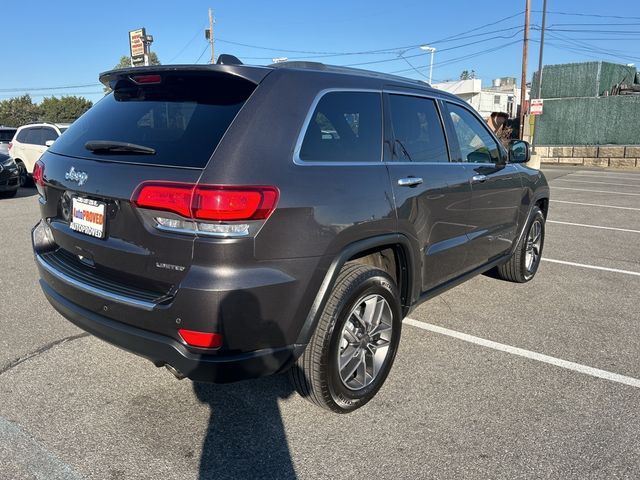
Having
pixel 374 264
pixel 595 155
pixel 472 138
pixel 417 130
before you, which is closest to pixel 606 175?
pixel 595 155

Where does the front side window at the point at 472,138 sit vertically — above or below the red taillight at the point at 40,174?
above

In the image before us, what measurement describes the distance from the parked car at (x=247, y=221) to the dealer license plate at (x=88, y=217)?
10mm

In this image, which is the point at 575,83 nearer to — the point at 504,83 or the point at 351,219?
the point at 351,219

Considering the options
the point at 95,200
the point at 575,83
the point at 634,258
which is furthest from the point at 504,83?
the point at 95,200

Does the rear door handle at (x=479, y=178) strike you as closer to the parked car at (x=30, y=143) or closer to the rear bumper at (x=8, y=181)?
the rear bumper at (x=8, y=181)

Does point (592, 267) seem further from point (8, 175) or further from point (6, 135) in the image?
point (6, 135)

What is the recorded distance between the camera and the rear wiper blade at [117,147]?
2.50 meters

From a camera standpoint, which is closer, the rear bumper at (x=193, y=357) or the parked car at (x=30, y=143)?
the rear bumper at (x=193, y=357)

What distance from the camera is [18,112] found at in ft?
211

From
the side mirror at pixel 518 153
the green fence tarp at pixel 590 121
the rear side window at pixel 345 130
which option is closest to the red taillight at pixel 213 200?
the rear side window at pixel 345 130

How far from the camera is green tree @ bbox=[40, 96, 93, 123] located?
62.8 metres

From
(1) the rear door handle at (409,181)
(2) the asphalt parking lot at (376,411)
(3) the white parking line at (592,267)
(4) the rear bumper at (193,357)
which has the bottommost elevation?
(2) the asphalt parking lot at (376,411)

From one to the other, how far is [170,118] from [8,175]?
10.1m

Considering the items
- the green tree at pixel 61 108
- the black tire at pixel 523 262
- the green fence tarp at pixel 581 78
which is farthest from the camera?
the green tree at pixel 61 108
